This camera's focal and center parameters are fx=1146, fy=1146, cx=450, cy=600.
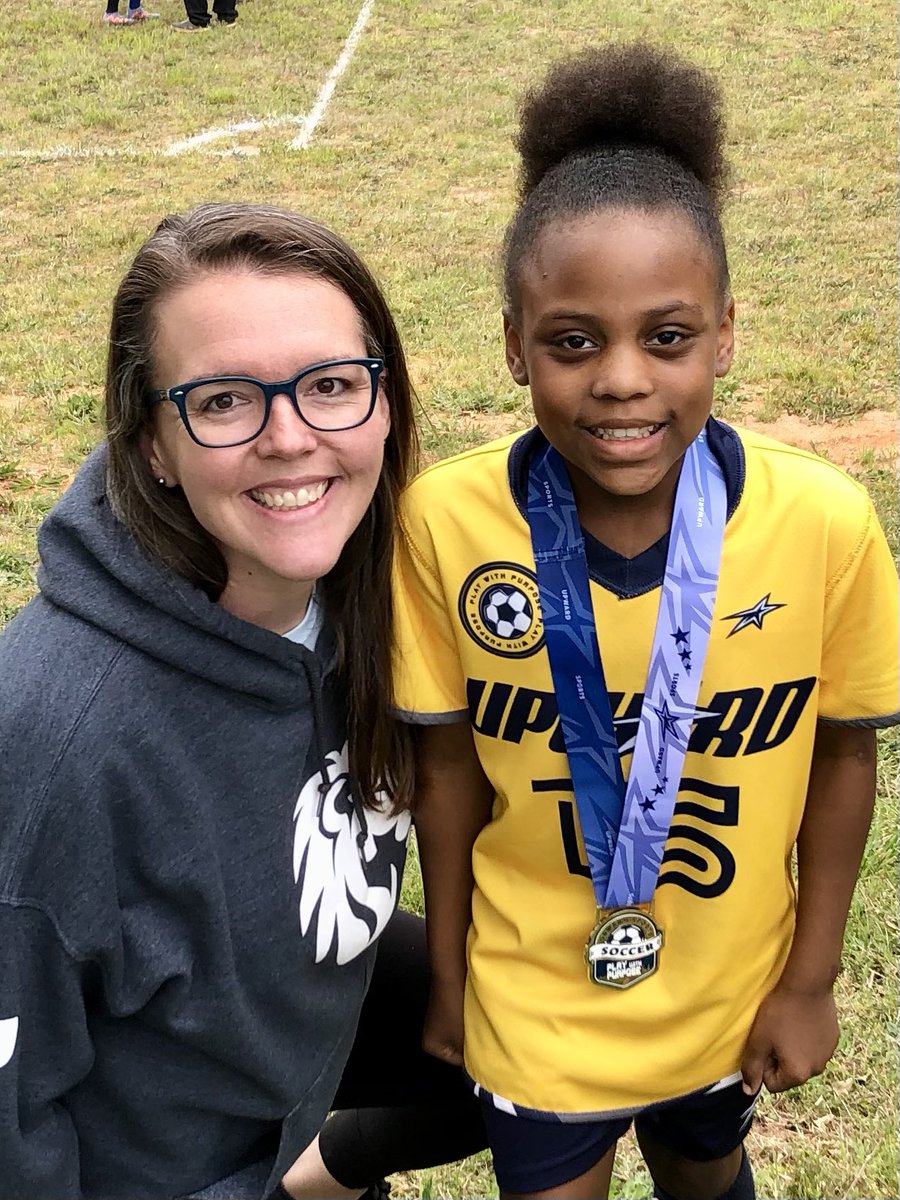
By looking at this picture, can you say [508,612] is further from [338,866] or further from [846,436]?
[846,436]

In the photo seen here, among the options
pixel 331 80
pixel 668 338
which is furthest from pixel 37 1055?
pixel 331 80

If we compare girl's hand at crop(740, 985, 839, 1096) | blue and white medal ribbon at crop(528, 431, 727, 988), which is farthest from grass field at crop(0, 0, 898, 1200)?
blue and white medal ribbon at crop(528, 431, 727, 988)

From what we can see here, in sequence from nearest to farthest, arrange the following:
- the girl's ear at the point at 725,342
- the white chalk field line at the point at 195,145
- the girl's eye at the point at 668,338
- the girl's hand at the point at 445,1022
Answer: the girl's eye at the point at 668,338
the girl's ear at the point at 725,342
the girl's hand at the point at 445,1022
the white chalk field line at the point at 195,145

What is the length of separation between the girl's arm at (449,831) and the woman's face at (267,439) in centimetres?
38

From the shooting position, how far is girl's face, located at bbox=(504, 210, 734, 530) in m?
1.53

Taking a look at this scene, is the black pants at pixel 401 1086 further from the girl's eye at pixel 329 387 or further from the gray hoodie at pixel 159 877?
the girl's eye at pixel 329 387

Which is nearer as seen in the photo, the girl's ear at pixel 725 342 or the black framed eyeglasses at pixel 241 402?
the black framed eyeglasses at pixel 241 402

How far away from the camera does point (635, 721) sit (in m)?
1.68

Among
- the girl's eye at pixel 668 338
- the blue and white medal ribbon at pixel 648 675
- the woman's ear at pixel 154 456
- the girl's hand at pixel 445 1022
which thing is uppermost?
the girl's eye at pixel 668 338

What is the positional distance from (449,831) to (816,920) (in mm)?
608

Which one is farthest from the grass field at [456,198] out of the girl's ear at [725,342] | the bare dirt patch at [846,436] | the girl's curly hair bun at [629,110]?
the girl's curly hair bun at [629,110]

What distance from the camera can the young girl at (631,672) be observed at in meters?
1.58

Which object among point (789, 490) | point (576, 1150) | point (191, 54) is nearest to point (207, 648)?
point (789, 490)

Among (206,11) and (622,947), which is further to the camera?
(206,11)
